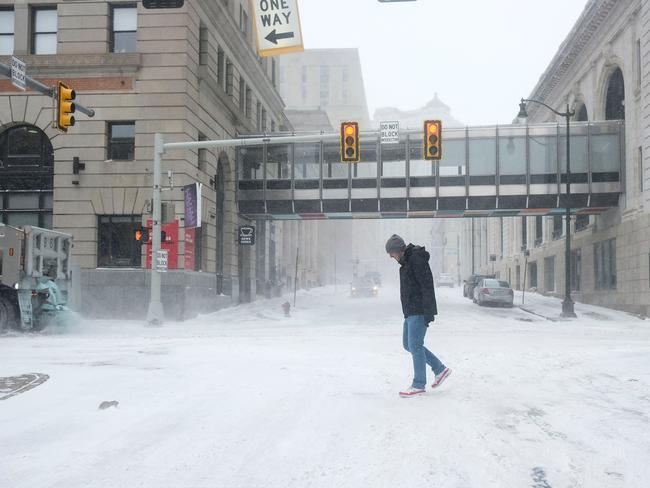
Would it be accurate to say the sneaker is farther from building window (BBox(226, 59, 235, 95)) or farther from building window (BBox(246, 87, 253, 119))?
building window (BBox(246, 87, 253, 119))

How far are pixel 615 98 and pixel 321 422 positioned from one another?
31869mm

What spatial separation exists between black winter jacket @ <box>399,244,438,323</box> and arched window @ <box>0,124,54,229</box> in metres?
22.4

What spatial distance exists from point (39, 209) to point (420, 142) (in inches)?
787

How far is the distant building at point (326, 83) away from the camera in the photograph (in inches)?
6658

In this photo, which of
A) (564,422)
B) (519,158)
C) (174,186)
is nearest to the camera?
(564,422)

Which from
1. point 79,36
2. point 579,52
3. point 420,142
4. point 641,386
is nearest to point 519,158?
point 420,142

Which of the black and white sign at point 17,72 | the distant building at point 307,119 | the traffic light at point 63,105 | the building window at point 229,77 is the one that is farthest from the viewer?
the distant building at point 307,119

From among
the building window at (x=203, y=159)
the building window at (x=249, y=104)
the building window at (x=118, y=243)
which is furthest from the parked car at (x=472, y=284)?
the building window at (x=118, y=243)

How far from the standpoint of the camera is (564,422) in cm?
597

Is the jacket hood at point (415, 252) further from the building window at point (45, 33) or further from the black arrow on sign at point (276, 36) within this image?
the building window at point (45, 33)

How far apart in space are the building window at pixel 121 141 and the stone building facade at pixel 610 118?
21.5m

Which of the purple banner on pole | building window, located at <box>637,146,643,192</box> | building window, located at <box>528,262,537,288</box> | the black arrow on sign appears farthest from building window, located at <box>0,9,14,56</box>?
building window, located at <box>528,262,537,288</box>

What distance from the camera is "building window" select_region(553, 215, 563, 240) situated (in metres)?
41.5

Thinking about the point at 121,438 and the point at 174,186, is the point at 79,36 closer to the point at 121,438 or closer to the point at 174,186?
the point at 174,186
